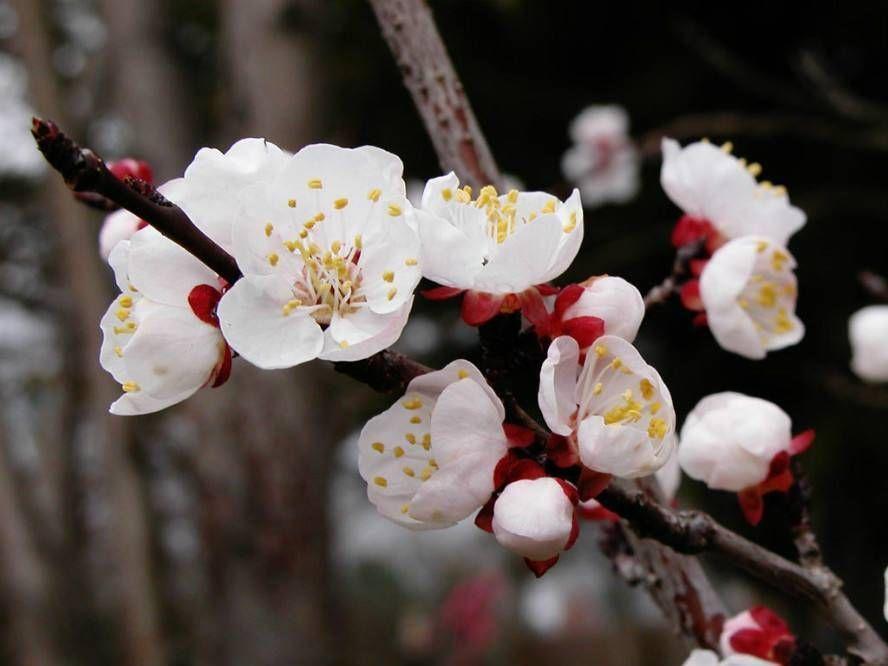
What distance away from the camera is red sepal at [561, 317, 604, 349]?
0.40 m

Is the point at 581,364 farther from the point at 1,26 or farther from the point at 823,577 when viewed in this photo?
the point at 1,26

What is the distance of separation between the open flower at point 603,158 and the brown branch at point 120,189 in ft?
6.11

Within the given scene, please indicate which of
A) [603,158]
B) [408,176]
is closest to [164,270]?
[603,158]

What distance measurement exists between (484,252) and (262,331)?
104 millimetres

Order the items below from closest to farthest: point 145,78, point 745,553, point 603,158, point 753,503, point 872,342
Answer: point 745,553 → point 753,503 → point 872,342 → point 603,158 → point 145,78

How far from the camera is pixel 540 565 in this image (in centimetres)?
40

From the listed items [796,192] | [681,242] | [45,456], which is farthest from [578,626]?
[681,242]

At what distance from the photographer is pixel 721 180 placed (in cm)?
63

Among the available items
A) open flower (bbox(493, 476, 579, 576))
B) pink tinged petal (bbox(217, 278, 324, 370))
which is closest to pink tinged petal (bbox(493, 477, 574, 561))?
open flower (bbox(493, 476, 579, 576))

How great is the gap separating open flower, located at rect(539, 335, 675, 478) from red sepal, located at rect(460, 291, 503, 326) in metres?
0.04

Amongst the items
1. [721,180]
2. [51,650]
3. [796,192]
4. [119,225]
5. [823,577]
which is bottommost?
[51,650]

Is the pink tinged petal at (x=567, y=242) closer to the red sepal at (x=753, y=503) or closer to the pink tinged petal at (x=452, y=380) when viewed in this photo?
the pink tinged petal at (x=452, y=380)

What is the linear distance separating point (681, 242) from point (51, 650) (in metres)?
2.46

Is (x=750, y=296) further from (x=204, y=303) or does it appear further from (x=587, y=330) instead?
(x=204, y=303)
